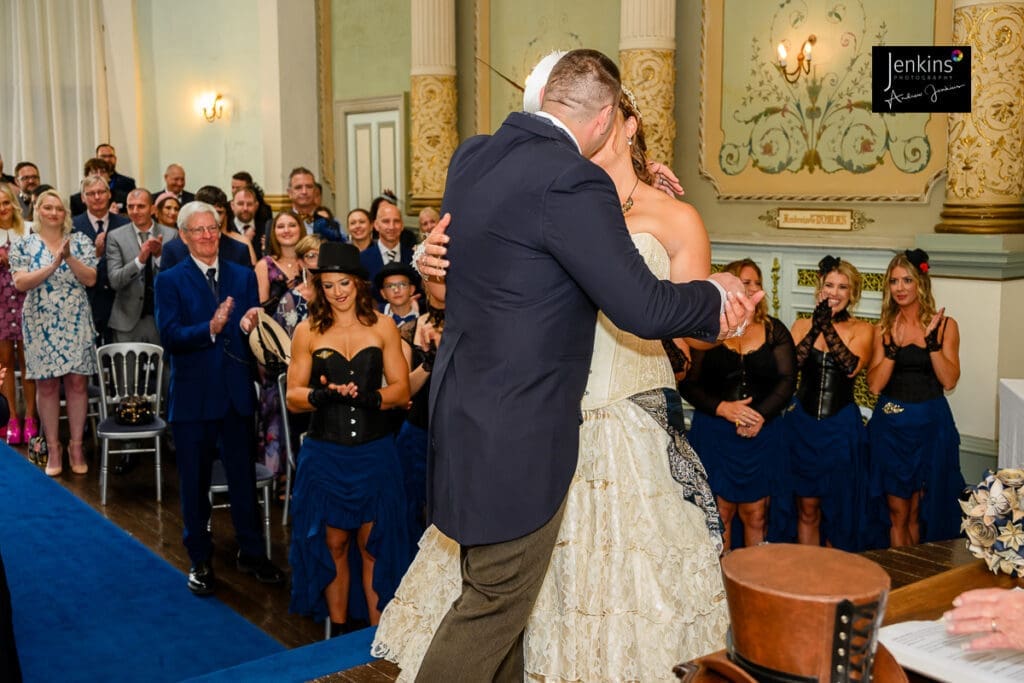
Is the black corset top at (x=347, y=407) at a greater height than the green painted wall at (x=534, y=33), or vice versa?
the green painted wall at (x=534, y=33)

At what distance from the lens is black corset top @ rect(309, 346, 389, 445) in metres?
4.27

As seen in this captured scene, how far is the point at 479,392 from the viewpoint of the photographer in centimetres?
199

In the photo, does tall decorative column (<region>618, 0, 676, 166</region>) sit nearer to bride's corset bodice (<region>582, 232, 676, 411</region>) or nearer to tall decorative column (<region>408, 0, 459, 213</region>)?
tall decorative column (<region>408, 0, 459, 213</region>)

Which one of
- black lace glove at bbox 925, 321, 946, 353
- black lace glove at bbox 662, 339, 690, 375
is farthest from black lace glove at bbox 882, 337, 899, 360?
black lace glove at bbox 662, 339, 690, 375

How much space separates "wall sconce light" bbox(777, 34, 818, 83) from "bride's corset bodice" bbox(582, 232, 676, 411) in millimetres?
5296

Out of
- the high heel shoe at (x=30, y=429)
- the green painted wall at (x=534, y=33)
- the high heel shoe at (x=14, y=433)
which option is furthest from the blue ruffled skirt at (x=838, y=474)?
the high heel shoe at (x=14, y=433)

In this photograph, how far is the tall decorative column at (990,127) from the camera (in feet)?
19.5

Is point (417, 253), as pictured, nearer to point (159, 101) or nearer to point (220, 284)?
point (220, 284)

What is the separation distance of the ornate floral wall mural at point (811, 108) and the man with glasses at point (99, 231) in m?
4.34

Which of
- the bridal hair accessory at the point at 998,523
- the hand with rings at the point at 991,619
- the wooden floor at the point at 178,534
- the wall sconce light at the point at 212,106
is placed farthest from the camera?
the wall sconce light at the point at 212,106

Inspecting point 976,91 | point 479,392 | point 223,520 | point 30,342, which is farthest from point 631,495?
point 30,342

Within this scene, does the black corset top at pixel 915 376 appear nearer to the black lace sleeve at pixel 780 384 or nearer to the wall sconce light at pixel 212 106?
the black lace sleeve at pixel 780 384

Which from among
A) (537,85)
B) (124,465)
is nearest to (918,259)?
(537,85)

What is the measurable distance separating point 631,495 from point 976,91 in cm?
470
